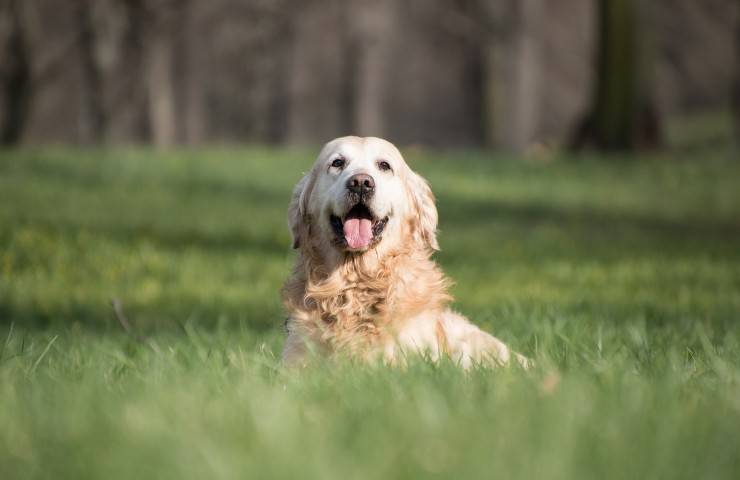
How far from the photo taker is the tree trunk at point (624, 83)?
56.2 feet

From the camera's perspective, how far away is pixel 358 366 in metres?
3.87

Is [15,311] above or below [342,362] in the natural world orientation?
below

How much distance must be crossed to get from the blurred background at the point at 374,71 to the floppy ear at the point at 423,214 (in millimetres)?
12796

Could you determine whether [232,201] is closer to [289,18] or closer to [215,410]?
[215,410]

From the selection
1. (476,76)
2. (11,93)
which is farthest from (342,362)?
(476,76)

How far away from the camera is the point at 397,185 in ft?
15.8

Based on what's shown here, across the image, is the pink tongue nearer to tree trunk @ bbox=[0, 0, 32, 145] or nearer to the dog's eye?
the dog's eye

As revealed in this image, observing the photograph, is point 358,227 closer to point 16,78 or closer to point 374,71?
point 16,78

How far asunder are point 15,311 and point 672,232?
7.39 metres

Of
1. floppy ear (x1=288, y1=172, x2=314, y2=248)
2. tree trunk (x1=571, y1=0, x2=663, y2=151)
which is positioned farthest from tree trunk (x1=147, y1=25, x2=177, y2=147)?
floppy ear (x1=288, y1=172, x2=314, y2=248)

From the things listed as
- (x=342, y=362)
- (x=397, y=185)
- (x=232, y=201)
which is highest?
(x=397, y=185)

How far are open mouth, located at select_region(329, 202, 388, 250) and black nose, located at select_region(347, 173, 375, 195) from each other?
3.1 inches

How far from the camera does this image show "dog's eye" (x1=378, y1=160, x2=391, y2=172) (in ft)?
15.9

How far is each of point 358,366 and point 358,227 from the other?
954mm
